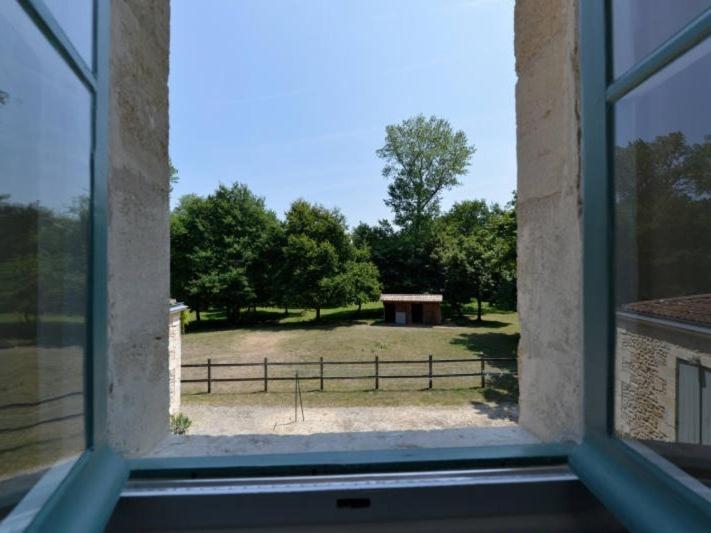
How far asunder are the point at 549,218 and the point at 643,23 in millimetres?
550

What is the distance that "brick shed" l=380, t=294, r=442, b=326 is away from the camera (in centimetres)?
2056

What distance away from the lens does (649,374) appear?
35.2 inches

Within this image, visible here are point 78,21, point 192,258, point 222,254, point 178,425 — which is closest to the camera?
point 78,21

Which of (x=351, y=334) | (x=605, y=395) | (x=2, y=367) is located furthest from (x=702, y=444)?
(x=351, y=334)

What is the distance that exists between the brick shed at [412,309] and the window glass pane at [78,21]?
65.3ft

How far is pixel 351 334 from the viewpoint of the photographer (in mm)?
17891

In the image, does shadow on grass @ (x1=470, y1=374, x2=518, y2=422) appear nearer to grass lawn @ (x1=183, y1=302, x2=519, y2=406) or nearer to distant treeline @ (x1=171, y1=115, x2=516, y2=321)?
grass lawn @ (x1=183, y1=302, x2=519, y2=406)

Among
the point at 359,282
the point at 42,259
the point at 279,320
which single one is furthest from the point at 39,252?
the point at 279,320

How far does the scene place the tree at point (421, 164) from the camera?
26000 mm

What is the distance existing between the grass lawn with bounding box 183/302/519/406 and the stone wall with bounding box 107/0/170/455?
786 cm

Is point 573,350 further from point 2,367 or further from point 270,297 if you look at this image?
point 270,297

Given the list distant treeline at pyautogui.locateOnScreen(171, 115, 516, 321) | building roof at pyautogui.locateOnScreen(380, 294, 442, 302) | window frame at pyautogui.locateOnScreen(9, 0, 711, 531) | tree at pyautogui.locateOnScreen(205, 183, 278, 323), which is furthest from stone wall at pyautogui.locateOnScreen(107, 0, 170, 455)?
tree at pyautogui.locateOnScreen(205, 183, 278, 323)

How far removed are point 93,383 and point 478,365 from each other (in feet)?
39.8

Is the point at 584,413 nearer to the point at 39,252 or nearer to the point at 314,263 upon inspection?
the point at 39,252
